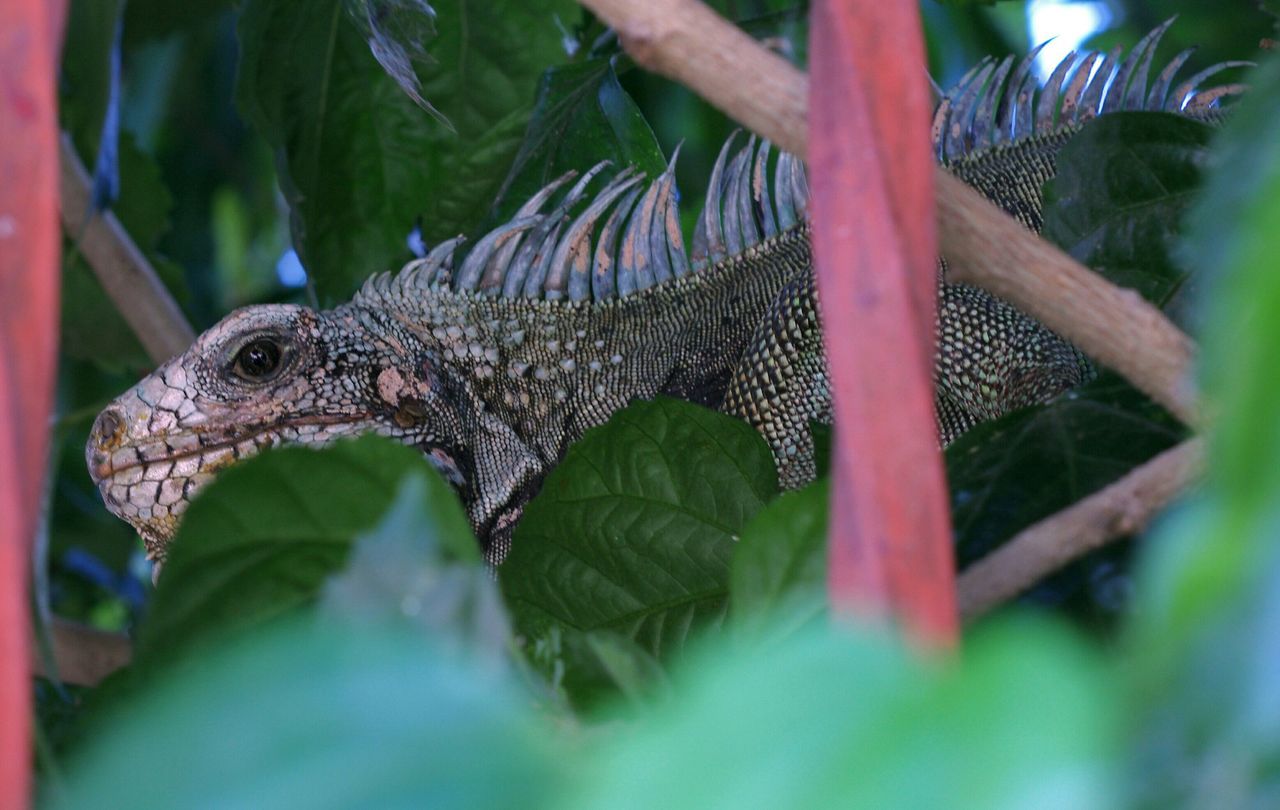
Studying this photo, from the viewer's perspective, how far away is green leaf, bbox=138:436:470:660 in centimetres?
55

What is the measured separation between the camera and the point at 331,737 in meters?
0.29

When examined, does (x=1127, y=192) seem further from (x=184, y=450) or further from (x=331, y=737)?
(x=184, y=450)

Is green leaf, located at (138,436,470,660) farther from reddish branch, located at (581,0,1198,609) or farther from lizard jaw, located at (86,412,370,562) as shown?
lizard jaw, located at (86,412,370,562)

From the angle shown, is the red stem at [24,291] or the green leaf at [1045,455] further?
the green leaf at [1045,455]

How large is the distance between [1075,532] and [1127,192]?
467 millimetres

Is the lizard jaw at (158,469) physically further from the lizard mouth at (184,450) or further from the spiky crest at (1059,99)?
the spiky crest at (1059,99)

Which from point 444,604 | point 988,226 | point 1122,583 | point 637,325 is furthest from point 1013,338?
point 444,604

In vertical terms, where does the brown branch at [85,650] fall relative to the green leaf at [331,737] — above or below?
below

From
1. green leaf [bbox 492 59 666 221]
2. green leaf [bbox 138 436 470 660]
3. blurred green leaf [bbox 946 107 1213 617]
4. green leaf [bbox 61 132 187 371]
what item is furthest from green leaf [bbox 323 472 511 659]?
green leaf [bbox 61 132 187 371]

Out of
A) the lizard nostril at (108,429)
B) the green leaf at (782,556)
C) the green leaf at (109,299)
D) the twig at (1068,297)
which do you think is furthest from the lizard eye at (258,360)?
the twig at (1068,297)

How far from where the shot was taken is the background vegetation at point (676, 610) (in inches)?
10.1

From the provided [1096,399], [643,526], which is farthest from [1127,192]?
[643,526]

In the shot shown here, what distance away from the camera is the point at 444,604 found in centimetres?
41

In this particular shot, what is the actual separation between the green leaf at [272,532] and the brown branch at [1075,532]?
0.71ft
